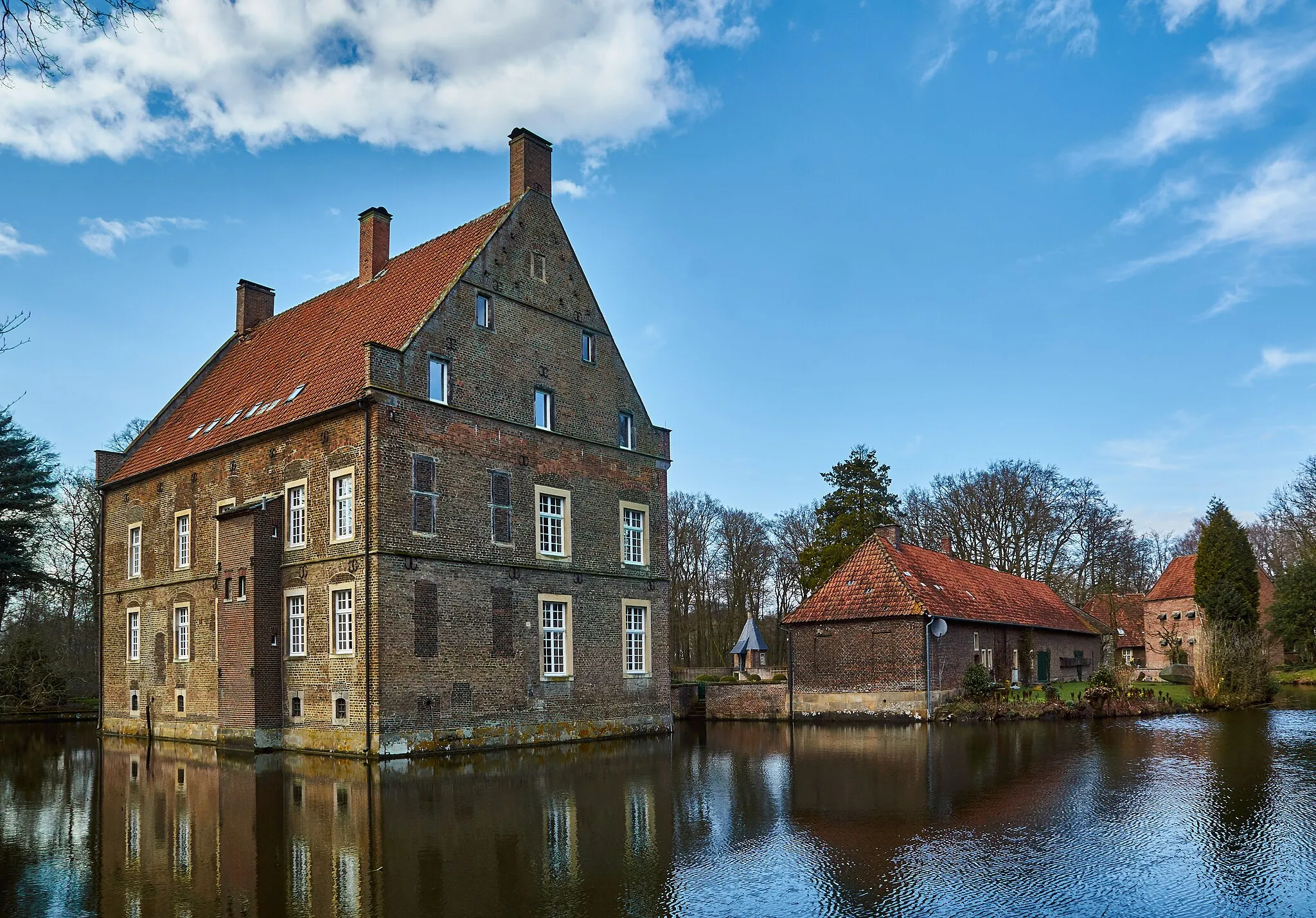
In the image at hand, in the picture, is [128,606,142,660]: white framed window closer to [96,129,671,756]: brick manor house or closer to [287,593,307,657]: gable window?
[96,129,671,756]: brick manor house

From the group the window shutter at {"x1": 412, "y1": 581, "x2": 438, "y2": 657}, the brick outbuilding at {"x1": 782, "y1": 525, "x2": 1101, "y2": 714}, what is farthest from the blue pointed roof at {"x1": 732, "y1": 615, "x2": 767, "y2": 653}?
the window shutter at {"x1": 412, "y1": 581, "x2": 438, "y2": 657}

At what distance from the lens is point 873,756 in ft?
65.7

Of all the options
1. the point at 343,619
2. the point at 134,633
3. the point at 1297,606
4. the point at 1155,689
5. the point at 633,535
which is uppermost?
the point at 633,535

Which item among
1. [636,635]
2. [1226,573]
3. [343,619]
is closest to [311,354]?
[343,619]

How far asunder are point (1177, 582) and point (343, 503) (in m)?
53.7

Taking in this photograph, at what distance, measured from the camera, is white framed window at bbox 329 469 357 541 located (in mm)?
22391

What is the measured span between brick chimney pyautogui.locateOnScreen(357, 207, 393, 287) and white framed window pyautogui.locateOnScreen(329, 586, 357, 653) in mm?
10383

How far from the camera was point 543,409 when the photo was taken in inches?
1037

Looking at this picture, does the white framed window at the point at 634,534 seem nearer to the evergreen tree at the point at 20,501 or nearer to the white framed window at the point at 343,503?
the white framed window at the point at 343,503

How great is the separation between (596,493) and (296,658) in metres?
8.52

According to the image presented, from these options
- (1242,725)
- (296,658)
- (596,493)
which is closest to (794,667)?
(596,493)

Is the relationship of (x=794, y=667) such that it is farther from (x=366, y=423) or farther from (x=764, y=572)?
(x=764, y=572)

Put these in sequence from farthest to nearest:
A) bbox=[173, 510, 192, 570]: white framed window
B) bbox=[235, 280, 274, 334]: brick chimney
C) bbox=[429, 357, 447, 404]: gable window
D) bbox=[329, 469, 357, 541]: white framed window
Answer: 1. bbox=[235, 280, 274, 334]: brick chimney
2. bbox=[173, 510, 192, 570]: white framed window
3. bbox=[429, 357, 447, 404]: gable window
4. bbox=[329, 469, 357, 541]: white framed window

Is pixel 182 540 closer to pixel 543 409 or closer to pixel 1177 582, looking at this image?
pixel 543 409
